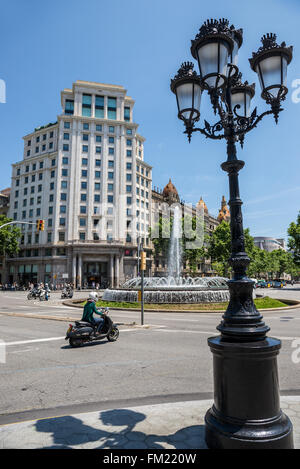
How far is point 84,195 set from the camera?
60.0 meters

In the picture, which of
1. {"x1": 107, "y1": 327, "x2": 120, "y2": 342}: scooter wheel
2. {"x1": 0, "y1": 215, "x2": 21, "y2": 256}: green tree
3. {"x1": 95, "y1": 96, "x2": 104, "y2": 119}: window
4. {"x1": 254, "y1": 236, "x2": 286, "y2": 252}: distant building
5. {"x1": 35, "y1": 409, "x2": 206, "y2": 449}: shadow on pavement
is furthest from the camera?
{"x1": 254, "y1": 236, "x2": 286, "y2": 252}: distant building

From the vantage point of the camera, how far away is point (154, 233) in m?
66.3

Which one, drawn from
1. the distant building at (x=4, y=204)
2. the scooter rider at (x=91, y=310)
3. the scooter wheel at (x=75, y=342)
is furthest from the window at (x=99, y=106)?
the scooter wheel at (x=75, y=342)

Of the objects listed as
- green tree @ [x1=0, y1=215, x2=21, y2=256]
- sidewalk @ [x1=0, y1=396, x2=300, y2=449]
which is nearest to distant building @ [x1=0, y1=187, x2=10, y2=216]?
green tree @ [x1=0, y1=215, x2=21, y2=256]

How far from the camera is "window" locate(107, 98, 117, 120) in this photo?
209 feet

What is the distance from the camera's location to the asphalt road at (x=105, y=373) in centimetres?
468

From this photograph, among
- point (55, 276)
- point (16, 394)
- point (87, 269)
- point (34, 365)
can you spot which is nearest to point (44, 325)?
point (34, 365)

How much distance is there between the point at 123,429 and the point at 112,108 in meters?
68.2

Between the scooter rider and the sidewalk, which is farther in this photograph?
the scooter rider

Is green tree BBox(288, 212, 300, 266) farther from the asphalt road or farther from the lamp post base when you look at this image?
the lamp post base

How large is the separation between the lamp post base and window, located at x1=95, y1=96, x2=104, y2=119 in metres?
66.7

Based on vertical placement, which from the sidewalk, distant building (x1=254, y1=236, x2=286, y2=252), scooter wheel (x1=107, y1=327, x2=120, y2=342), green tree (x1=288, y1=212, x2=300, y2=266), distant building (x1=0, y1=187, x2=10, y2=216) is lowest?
scooter wheel (x1=107, y1=327, x2=120, y2=342)
